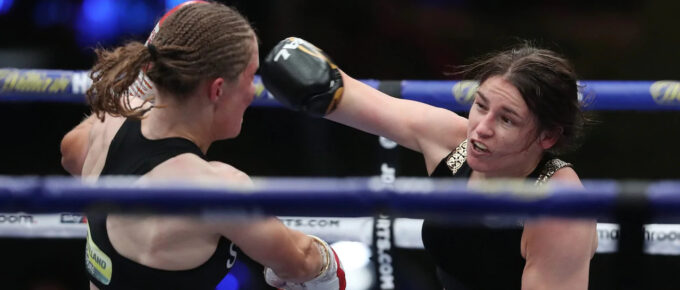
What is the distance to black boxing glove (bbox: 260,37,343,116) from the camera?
2.00 metres

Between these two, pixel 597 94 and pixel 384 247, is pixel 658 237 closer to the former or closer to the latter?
pixel 597 94

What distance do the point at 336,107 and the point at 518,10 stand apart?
2102 millimetres

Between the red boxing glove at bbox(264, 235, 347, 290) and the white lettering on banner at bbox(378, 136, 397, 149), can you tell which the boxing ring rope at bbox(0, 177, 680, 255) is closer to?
the red boxing glove at bbox(264, 235, 347, 290)

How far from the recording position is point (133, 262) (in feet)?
5.33

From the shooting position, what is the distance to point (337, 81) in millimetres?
2041

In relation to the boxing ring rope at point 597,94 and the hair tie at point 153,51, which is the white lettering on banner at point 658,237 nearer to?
the boxing ring rope at point 597,94

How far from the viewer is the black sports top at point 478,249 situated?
191 centimetres

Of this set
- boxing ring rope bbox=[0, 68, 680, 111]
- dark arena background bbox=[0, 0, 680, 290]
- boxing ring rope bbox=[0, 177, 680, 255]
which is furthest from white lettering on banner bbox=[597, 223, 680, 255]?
boxing ring rope bbox=[0, 177, 680, 255]

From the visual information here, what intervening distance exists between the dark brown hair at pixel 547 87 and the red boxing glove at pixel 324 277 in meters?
0.53

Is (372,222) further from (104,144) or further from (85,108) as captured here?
(85,108)

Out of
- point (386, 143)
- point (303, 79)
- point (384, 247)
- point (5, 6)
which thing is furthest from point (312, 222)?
point (5, 6)

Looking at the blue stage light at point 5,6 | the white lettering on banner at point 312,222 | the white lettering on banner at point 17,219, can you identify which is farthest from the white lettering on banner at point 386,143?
the blue stage light at point 5,6

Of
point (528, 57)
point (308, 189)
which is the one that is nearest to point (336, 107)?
point (528, 57)

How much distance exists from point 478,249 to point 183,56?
791mm
